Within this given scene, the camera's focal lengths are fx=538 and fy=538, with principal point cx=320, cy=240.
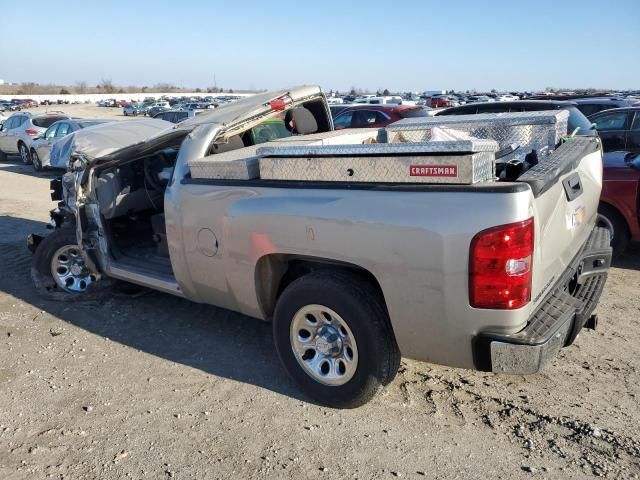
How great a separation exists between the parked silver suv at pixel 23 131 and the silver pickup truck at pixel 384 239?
1423 centimetres

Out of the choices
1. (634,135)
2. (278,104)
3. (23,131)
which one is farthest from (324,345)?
(23,131)

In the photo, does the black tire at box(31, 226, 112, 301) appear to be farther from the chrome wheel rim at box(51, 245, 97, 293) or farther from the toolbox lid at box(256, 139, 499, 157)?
the toolbox lid at box(256, 139, 499, 157)

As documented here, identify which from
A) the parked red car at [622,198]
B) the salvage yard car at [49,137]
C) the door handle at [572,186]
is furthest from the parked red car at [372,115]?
the door handle at [572,186]

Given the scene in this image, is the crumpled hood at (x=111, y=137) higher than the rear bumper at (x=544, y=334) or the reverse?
higher

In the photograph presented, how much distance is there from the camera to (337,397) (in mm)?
3309

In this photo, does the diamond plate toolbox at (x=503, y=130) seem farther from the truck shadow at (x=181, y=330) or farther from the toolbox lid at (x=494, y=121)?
the truck shadow at (x=181, y=330)

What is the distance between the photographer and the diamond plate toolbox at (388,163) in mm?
2657

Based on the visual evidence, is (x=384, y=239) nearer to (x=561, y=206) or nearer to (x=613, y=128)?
(x=561, y=206)

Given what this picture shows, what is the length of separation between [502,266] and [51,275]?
4.63 metres

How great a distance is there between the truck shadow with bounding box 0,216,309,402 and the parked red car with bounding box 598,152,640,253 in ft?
12.6

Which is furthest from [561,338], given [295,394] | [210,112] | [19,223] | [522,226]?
[19,223]

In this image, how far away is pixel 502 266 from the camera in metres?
2.57

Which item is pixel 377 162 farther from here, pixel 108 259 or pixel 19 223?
pixel 19 223

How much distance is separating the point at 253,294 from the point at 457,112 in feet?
26.8
